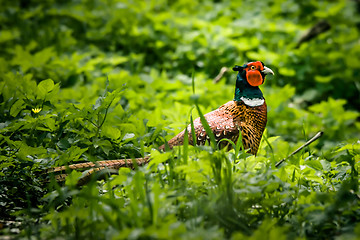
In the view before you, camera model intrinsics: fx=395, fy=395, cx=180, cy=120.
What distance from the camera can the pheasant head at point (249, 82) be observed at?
119 inches

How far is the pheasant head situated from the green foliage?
44 cm

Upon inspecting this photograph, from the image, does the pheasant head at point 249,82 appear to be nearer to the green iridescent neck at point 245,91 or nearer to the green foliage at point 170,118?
the green iridescent neck at point 245,91

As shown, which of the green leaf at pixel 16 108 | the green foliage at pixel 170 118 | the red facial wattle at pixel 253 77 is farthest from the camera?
the red facial wattle at pixel 253 77

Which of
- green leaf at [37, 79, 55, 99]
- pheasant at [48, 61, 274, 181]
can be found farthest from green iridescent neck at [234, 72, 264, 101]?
green leaf at [37, 79, 55, 99]

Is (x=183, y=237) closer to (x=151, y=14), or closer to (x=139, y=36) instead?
(x=139, y=36)

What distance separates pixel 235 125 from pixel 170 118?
0.94 m

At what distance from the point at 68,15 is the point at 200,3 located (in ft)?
8.48

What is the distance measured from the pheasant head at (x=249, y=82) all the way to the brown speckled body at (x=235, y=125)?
73 millimetres

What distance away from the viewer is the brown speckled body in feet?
9.38

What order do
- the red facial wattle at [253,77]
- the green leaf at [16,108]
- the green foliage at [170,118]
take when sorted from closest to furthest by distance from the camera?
the green foliage at [170,118], the green leaf at [16,108], the red facial wattle at [253,77]

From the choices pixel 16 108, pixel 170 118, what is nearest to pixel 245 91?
pixel 170 118

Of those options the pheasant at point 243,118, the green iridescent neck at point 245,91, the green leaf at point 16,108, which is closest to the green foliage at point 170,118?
the green leaf at point 16,108

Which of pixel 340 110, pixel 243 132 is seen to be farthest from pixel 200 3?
pixel 243 132

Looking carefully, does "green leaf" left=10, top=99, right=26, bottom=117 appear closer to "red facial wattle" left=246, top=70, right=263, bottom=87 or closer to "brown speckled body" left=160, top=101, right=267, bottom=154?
"brown speckled body" left=160, top=101, right=267, bottom=154
